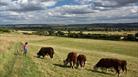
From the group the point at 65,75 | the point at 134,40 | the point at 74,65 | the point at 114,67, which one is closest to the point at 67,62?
the point at 74,65

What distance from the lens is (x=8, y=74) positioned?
16.9 metres

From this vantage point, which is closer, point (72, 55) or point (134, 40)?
point (72, 55)

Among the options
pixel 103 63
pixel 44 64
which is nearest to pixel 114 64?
pixel 103 63

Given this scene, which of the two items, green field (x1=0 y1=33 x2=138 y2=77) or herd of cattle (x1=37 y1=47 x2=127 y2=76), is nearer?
green field (x1=0 y1=33 x2=138 y2=77)

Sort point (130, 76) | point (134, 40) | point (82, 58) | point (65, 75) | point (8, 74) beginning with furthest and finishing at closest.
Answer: point (134, 40) < point (82, 58) < point (130, 76) < point (65, 75) < point (8, 74)

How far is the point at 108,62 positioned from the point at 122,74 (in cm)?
155

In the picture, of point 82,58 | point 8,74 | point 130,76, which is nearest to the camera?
point 8,74

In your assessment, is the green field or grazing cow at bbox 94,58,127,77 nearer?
the green field

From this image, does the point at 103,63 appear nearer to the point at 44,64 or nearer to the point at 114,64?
the point at 114,64

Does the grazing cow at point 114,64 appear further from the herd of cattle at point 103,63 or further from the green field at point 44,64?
the green field at point 44,64

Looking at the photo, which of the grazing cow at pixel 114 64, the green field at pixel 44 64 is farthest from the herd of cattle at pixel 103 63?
the green field at pixel 44 64

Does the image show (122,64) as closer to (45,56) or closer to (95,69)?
(95,69)

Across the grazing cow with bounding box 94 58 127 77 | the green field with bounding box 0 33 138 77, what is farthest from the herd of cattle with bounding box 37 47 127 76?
the green field with bounding box 0 33 138 77

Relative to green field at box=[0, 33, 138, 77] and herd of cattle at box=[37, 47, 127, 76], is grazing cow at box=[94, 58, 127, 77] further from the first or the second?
green field at box=[0, 33, 138, 77]
